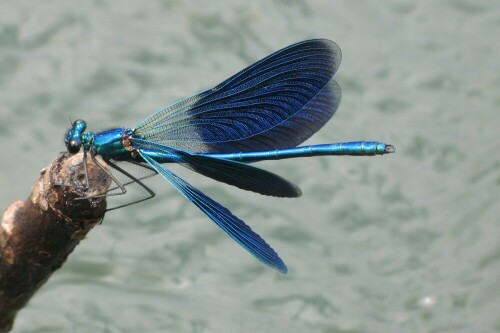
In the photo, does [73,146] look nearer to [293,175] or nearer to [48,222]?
[48,222]

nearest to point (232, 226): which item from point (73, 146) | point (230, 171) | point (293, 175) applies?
point (230, 171)

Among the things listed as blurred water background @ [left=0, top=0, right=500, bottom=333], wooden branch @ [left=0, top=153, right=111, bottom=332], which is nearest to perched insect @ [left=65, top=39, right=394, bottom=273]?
wooden branch @ [left=0, top=153, right=111, bottom=332]

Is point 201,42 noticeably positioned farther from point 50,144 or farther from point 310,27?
point 50,144

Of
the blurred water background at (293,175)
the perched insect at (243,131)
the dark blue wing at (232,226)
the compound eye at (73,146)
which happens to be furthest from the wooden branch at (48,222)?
the blurred water background at (293,175)

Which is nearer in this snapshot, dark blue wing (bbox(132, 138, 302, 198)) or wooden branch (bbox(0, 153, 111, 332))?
wooden branch (bbox(0, 153, 111, 332))


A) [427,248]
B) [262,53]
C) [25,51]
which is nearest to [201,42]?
[262,53]

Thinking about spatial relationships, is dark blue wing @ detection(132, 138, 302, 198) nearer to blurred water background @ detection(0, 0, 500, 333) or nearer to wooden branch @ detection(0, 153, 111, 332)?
wooden branch @ detection(0, 153, 111, 332)

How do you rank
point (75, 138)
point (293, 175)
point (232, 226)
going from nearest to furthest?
point (232, 226) < point (75, 138) < point (293, 175)
